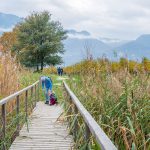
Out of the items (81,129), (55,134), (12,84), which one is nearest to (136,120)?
(81,129)

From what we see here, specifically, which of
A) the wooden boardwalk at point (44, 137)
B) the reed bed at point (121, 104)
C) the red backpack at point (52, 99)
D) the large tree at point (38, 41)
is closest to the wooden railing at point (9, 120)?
the wooden boardwalk at point (44, 137)

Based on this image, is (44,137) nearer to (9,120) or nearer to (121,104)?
(9,120)

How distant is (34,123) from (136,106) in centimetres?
486

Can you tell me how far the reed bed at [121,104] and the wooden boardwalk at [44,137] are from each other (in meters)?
0.73

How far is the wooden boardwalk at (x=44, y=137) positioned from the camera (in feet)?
24.1

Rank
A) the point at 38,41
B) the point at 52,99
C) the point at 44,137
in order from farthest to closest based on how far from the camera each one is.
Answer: the point at 38,41 → the point at 52,99 → the point at 44,137

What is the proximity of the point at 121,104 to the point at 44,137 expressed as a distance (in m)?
2.77

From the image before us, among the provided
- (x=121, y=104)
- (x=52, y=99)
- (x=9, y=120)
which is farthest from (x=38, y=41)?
(x=121, y=104)

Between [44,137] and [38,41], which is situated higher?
[38,41]

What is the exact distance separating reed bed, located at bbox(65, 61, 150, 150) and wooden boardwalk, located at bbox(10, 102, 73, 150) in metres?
0.73

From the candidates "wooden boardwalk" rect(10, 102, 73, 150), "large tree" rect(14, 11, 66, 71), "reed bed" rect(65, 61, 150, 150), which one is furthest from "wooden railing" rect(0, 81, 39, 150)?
"large tree" rect(14, 11, 66, 71)

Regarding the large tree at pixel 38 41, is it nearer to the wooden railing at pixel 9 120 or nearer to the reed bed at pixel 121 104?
the wooden railing at pixel 9 120

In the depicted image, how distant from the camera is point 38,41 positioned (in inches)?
2232

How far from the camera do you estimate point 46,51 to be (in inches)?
2207
